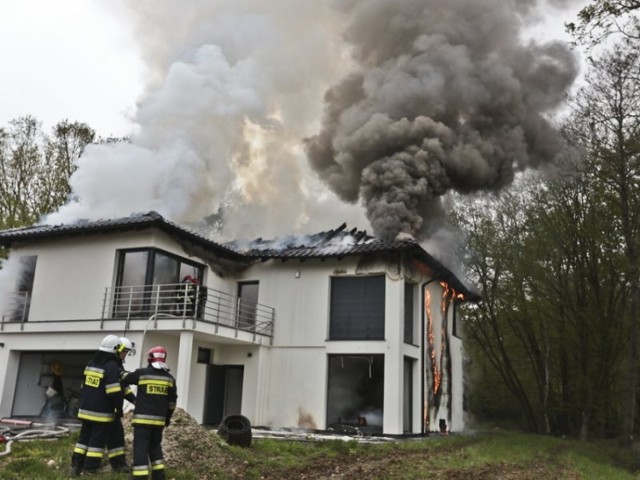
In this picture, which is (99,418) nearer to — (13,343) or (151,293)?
(151,293)

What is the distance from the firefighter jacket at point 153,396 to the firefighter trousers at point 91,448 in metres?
0.80

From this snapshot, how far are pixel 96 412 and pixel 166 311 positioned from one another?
7.82 meters

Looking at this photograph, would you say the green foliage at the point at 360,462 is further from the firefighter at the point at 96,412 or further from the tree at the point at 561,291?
the tree at the point at 561,291

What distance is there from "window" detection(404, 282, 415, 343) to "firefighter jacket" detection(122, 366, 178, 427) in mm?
10575

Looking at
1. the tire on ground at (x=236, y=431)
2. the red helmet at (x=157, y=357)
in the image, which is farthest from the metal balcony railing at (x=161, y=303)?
the red helmet at (x=157, y=357)

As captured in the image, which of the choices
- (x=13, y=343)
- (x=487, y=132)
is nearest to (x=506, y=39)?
(x=487, y=132)

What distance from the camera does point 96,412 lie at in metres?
7.84

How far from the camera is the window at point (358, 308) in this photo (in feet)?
55.6

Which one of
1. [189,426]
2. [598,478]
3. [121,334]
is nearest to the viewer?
[189,426]

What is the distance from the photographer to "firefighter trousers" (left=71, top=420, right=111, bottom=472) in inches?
307

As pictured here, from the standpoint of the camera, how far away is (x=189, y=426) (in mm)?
9961

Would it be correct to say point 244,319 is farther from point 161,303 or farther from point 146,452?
point 146,452

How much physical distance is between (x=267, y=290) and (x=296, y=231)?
5.19 m

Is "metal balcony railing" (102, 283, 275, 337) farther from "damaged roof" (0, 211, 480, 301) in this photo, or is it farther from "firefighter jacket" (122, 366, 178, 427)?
"firefighter jacket" (122, 366, 178, 427)
